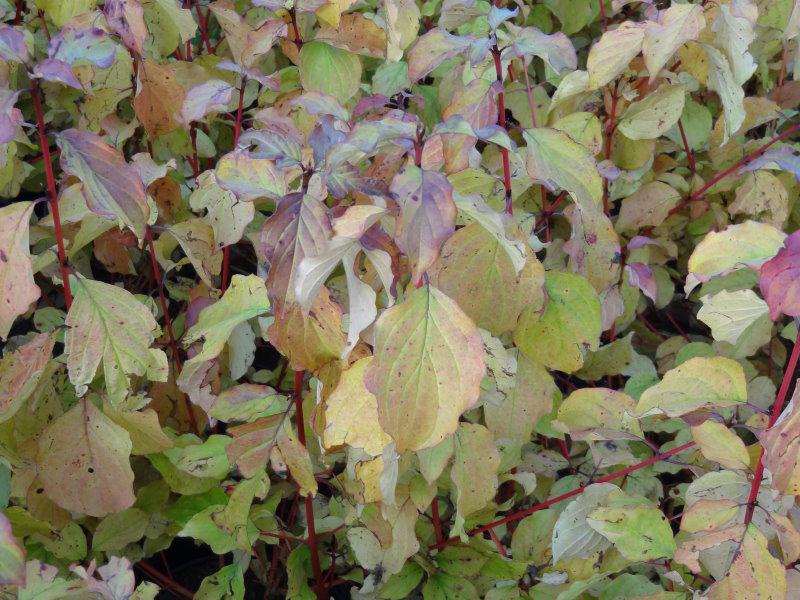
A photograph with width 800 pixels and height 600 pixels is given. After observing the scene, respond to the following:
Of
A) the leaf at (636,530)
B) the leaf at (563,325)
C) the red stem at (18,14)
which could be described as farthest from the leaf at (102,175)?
the red stem at (18,14)

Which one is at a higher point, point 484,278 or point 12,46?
point 12,46

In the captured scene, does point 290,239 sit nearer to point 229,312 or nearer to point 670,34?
point 229,312

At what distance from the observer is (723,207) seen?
1552mm

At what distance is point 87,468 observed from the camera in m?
0.99

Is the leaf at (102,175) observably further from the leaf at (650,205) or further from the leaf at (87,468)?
the leaf at (650,205)

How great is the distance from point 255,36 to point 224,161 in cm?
32

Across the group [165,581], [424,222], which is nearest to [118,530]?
[165,581]

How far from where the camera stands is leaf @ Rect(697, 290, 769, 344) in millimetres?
877

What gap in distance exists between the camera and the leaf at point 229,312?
0.93 m

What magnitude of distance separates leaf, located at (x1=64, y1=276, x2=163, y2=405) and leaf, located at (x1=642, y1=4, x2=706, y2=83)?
0.70m

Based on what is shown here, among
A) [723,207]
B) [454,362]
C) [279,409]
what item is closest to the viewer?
[454,362]

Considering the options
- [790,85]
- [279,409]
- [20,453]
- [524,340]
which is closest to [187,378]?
[279,409]

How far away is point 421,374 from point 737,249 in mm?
334

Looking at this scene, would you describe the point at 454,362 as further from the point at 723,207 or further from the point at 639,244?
the point at 723,207
